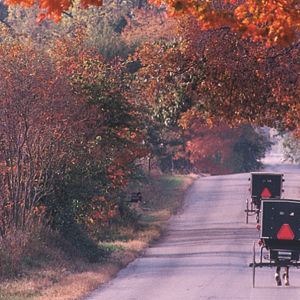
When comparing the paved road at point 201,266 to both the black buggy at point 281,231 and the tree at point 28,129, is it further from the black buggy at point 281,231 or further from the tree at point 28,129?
the tree at point 28,129

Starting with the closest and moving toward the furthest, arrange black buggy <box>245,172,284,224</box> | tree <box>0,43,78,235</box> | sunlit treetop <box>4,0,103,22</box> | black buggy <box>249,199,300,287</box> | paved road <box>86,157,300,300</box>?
sunlit treetop <box>4,0,103,22</box> < paved road <box>86,157,300,300</box> < black buggy <box>249,199,300,287</box> < tree <box>0,43,78,235</box> < black buggy <box>245,172,284,224</box>

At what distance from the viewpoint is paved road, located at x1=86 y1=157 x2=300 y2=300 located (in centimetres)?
2177

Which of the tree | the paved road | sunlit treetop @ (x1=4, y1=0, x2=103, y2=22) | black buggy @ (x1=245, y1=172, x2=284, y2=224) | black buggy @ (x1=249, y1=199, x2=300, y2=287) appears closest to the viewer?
sunlit treetop @ (x1=4, y1=0, x2=103, y2=22)

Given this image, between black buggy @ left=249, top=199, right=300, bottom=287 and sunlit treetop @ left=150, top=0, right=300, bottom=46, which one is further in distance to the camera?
black buggy @ left=249, top=199, right=300, bottom=287

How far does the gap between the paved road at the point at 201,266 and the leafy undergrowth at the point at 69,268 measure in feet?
1.26

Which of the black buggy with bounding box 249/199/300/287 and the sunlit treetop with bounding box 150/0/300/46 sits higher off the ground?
the sunlit treetop with bounding box 150/0/300/46

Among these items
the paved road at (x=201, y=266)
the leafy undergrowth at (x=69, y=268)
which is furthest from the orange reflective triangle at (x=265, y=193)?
the leafy undergrowth at (x=69, y=268)

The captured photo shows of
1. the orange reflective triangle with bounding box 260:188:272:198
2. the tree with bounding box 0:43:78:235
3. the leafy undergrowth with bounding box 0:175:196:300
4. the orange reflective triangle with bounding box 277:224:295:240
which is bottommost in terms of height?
the leafy undergrowth with bounding box 0:175:196:300

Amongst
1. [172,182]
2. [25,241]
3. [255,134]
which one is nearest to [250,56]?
[25,241]

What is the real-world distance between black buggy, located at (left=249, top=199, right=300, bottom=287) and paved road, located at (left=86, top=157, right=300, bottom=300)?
677 millimetres

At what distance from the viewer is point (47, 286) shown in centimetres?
2267

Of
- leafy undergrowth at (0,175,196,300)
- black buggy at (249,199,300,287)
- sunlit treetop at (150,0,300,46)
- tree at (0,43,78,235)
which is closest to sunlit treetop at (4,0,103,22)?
sunlit treetop at (150,0,300,46)

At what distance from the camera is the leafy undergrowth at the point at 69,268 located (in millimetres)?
21766

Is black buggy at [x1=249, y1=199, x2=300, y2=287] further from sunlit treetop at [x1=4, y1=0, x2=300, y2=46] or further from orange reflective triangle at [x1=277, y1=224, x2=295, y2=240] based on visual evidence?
sunlit treetop at [x1=4, y1=0, x2=300, y2=46]
